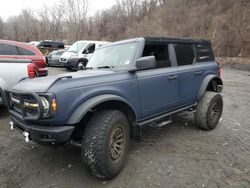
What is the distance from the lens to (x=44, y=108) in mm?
2652

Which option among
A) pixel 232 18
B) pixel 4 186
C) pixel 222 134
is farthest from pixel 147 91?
pixel 232 18

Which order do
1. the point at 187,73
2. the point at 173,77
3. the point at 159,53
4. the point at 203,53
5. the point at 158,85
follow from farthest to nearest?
the point at 203,53
the point at 187,73
the point at 159,53
the point at 173,77
the point at 158,85

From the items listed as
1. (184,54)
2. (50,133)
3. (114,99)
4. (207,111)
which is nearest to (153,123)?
(114,99)

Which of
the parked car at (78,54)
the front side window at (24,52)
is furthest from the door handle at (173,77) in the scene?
the parked car at (78,54)

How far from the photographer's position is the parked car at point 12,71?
5.45m

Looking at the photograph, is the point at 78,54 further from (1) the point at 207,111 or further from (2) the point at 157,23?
(2) the point at 157,23

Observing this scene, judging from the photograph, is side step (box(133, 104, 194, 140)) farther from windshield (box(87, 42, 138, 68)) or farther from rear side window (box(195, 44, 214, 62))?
rear side window (box(195, 44, 214, 62))

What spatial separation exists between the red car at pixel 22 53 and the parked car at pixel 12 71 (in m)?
0.92

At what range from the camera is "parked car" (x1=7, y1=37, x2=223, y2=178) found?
8.92 feet

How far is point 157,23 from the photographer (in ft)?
116

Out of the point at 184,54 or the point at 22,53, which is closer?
the point at 184,54

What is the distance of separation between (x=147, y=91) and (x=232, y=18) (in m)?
24.2

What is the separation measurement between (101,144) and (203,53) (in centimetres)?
351

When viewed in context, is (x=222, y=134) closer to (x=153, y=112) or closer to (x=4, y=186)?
(x=153, y=112)
